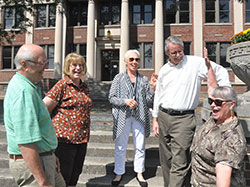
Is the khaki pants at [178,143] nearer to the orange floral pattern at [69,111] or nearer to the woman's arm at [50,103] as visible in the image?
the orange floral pattern at [69,111]

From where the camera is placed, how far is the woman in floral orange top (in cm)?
240

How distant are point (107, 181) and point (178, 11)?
17633 millimetres

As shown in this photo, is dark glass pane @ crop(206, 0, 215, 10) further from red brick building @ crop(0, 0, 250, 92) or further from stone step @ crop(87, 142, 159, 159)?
stone step @ crop(87, 142, 159, 159)

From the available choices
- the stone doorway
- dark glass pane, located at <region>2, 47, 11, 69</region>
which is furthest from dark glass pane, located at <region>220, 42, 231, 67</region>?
dark glass pane, located at <region>2, 47, 11, 69</region>

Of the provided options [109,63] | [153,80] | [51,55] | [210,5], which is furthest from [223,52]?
[153,80]

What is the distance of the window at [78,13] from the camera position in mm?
19344

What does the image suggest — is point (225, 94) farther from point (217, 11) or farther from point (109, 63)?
point (217, 11)

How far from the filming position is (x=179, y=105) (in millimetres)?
2551

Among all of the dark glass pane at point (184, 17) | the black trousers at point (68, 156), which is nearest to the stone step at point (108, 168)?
the black trousers at point (68, 156)

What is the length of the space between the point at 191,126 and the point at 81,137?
1.29 metres

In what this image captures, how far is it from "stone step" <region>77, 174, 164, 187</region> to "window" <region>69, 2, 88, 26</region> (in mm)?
17929

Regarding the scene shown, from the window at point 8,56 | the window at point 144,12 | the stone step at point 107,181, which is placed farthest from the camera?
the window at point 8,56

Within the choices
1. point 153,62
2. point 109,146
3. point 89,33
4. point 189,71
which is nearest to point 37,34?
point 89,33

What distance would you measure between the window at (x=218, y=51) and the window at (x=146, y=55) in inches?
188
